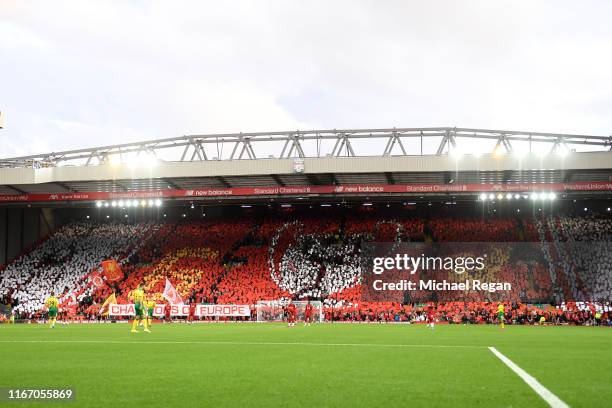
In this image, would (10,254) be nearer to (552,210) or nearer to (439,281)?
(439,281)

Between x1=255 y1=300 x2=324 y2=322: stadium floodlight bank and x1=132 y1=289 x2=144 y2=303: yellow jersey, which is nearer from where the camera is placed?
x1=132 y1=289 x2=144 y2=303: yellow jersey

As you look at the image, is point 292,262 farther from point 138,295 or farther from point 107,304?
point 138,295

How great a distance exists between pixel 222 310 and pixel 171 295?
413cm

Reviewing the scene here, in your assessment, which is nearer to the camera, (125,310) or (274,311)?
(274,311)

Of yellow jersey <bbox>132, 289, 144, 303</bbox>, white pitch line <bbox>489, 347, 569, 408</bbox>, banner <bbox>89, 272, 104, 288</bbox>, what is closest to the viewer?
white pitch line <bbox>489, 347, 569, 408</bbox>

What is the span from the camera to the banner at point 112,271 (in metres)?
54.6

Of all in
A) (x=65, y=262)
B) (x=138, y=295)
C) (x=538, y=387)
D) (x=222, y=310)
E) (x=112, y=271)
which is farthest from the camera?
(x=65, y=262)

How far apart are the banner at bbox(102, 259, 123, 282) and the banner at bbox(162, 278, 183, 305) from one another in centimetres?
773

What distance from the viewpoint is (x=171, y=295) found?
4859 cm

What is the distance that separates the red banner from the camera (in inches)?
1953

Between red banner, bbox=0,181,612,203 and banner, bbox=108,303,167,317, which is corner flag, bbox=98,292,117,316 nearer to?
banner, bbox=108,303,167,317

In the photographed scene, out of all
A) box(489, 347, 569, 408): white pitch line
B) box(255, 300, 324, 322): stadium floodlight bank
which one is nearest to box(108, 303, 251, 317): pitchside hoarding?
box(255, 300, 324, 322): stadium floodlight bank

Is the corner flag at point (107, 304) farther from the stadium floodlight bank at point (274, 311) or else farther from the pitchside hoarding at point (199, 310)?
the stadium floodlight bank at point (274, 311)

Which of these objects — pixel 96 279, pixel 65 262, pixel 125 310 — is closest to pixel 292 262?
pixel 125 310
